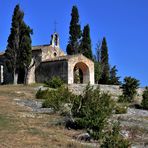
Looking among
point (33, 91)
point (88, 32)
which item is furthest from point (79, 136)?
point (88, 32)

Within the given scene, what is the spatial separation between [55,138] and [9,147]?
2.91 meters

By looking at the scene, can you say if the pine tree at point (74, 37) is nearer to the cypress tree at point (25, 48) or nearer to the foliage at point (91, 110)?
the cypress tree at point (25, 48)

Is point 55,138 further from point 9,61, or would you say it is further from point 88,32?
point 88,32

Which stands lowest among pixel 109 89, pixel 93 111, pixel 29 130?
pixel 29 130

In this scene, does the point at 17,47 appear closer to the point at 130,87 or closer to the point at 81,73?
the point at 81,73

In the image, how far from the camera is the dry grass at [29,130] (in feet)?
74.4

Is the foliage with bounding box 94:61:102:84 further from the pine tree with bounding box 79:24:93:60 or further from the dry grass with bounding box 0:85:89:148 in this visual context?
the dry grass with bounding box 0:85:89:148

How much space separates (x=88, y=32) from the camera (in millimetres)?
65688

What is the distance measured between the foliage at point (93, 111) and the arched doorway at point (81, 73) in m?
28.5

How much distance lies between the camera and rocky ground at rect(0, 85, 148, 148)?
23016 mm

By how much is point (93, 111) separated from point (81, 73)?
110 feet

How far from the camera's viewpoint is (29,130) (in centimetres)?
2517

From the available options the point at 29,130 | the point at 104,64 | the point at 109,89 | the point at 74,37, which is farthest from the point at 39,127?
the point at 104,64

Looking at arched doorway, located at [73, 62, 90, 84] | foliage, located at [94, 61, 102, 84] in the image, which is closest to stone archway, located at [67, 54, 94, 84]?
arched doorway, located at [73, 62, 90, 84]
